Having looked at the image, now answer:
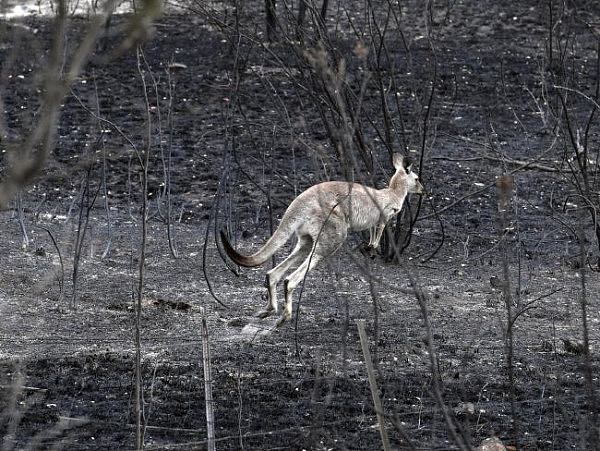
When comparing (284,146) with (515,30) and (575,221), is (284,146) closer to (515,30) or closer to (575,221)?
(575,221)

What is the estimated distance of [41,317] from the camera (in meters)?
7.85

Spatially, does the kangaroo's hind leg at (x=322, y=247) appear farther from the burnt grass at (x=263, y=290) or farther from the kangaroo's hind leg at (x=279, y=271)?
the burnt grass at (x=263, y=290)

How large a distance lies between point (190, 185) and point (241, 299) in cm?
367

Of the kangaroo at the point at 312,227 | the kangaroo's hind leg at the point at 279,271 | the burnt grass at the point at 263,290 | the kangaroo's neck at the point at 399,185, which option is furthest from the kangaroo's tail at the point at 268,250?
the kangaroo's neck at the point at 399,185

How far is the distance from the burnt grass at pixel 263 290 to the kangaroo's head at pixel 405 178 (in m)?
0.29

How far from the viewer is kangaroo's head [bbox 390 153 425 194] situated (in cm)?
922

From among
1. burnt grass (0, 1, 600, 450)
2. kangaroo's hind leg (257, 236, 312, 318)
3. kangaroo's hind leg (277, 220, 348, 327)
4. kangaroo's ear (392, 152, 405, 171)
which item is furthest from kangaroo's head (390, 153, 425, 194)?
kangaroo's hind leg (257, 236, 312, 318)

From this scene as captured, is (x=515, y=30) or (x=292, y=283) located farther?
(x=515, y=30)

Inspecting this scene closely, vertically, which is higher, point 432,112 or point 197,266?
point 432,112

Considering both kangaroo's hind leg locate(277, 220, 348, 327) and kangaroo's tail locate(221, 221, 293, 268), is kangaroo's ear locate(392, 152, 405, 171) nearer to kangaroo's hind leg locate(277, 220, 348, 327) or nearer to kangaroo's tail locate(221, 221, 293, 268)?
kangaroo's hind leg locate(277, 220, 348, 327)

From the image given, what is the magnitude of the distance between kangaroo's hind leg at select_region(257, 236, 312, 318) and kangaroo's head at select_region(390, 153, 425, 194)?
45.0 inches

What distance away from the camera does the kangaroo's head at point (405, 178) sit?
922 cm

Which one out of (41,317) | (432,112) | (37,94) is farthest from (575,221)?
(37,94)

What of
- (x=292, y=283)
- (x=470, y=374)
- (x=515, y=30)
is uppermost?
(x=515, y=30)
